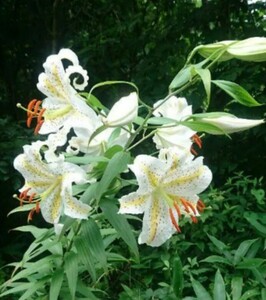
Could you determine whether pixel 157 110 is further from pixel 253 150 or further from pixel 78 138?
pixel 253 150

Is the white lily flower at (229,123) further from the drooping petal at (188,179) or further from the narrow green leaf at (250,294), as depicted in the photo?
the narrow green leaf at (250,294)

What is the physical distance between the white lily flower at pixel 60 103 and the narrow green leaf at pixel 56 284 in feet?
1.10

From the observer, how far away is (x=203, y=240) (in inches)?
78.8

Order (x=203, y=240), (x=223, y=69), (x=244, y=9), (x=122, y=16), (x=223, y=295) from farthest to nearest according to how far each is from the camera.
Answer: (x=122, y=16), (x=244, y=9), (x=223, y=69), (x=203, y=240), (x=223, y=295)

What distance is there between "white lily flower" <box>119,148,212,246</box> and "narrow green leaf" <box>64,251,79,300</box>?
0.78 ft

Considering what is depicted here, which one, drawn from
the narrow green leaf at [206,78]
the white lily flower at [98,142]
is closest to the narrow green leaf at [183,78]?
the narrow green leaf at [206,78]

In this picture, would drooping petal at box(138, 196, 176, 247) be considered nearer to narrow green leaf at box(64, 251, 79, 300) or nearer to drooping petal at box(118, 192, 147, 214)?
drooping petal at box(118, 192, 147, 214)

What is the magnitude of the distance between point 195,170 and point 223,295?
0.59 m

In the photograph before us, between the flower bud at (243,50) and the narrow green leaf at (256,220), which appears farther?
the narrow green leaf at (256,220)

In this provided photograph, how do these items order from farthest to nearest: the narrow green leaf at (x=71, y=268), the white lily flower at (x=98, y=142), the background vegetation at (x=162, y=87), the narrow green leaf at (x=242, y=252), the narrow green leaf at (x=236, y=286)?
the background vegetation at (x=162, y=87), the narrow green leaf at (x=242, y=252), the narrow green leaf at (x=236, y=286), the narrow green leaf at (x=71, y=268), the white lily flower at (x=98, y=142)

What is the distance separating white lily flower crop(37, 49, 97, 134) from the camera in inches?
34.7

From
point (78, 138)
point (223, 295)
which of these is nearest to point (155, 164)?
point (78, 138)

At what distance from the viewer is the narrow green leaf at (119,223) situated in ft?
2.94

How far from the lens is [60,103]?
0.93 metres
